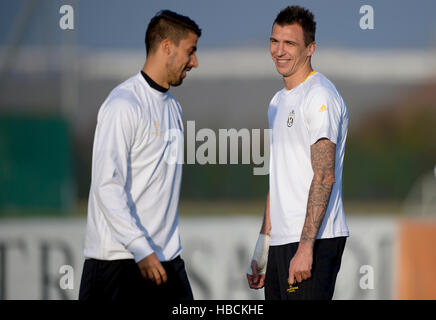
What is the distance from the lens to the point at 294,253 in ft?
12.2

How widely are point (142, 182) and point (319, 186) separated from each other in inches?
31.2

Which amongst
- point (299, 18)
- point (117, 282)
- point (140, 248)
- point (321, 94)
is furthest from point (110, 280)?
point (299, 18)

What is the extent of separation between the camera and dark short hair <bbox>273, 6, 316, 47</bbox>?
386 centimetres

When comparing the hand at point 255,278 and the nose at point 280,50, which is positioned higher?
the nose at point 280,50

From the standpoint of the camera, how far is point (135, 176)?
11.5 feet

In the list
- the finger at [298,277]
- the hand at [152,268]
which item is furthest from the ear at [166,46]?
the finger at [298,277]

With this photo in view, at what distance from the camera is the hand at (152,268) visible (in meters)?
3.28

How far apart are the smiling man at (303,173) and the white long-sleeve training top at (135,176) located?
0.49m

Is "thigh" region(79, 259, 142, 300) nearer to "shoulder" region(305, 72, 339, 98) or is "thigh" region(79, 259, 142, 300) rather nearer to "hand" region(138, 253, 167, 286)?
"hand" region(138, 253, 167, 286)

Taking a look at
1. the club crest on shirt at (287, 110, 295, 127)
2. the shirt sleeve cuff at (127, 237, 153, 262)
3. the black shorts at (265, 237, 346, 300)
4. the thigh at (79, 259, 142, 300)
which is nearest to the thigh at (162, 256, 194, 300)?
the thigh at (79, 259, 142, 300)

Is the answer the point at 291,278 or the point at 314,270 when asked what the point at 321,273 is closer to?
the point at 314,270

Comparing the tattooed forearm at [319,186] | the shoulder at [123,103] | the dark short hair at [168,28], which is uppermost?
the dark short hair at [168,28]

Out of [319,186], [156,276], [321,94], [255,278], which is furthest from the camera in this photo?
[255,278]

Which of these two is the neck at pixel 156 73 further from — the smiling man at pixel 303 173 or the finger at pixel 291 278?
the finger at pixel 291 278
